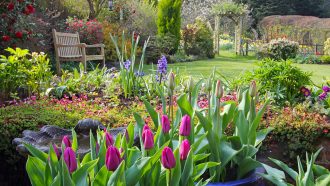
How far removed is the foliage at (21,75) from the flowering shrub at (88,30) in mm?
6598

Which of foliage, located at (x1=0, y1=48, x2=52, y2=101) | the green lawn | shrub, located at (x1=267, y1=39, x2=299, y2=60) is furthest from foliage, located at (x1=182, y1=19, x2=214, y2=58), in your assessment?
foliage, located at (x1=0, y1=48, x2=52, y2=101)

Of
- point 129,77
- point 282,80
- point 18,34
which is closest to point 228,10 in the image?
point 18,34

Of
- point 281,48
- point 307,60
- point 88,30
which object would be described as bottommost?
point 307,60

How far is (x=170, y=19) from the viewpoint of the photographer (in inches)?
636

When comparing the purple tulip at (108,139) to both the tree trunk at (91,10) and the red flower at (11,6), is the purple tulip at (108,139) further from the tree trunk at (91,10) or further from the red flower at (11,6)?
the tree trunk at (91,10)

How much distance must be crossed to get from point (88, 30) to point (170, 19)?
4699mm

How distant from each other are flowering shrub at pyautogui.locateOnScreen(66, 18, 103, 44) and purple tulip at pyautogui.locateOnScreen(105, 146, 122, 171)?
10782mm

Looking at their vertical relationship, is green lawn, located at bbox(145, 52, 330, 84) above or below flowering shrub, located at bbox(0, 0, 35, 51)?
below

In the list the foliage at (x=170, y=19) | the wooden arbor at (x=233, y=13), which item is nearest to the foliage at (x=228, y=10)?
the wooden arbor at (x=233, y=13)

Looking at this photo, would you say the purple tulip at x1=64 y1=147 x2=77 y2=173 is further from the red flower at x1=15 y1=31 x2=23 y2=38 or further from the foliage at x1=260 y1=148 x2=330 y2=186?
the red flower at x1=15 y1=31 x2=23 y2=38

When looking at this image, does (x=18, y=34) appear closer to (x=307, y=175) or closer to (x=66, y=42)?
(x=66, y=42)

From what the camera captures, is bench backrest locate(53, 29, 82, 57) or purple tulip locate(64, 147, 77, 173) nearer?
purple tulip locate(64, 147, 77, 173)

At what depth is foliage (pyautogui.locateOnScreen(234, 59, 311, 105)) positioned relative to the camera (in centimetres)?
472

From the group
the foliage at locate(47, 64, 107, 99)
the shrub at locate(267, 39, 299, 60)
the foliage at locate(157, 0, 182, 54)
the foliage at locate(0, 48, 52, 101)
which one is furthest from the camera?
the foliage at locate(157, 0, 182, 54)
